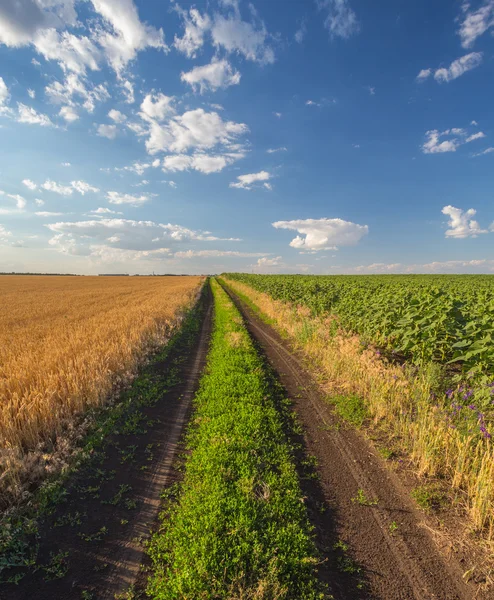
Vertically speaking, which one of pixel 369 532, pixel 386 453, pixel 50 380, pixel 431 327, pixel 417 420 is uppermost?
pixel 431 327

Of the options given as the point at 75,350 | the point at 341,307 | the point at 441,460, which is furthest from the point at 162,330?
the point at 441,460

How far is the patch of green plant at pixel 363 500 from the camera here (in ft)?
15.8

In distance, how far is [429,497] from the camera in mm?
4852

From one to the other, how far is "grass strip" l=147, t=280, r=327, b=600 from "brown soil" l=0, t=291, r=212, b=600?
326 millimetres

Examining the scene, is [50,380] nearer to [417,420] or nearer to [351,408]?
[351,408]

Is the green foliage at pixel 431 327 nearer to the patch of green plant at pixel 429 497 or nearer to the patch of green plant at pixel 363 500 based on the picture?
the patch of green plant at pixel 429 497

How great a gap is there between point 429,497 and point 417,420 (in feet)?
5.61

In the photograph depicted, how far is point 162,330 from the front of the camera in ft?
49.9

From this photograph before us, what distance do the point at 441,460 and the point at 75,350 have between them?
10266 millimetres

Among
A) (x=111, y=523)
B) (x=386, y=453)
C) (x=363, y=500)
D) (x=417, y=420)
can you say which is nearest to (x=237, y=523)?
(x=111, y=523)

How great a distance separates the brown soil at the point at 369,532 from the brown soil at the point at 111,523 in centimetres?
254

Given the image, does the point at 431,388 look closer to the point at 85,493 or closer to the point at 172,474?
the point at 172,474

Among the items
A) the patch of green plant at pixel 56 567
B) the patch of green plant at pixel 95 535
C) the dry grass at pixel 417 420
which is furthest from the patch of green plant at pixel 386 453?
the patch of green plant at pixel 56 567

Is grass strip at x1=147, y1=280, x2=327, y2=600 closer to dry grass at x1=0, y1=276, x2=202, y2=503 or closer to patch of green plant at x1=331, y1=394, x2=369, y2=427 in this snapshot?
patch of green plant at x1=331, y1=394, x2=369, y2=427
